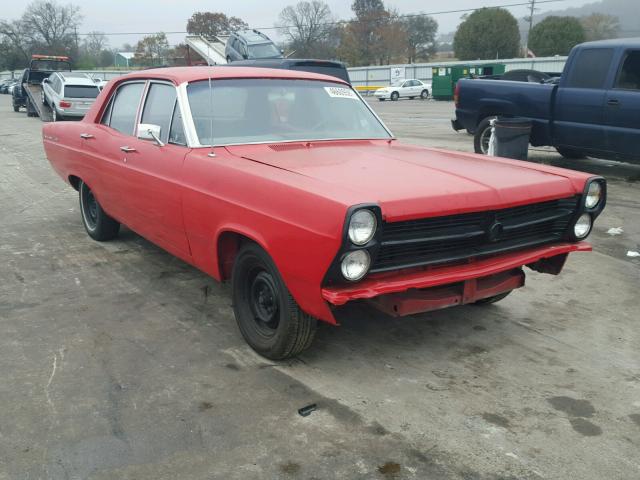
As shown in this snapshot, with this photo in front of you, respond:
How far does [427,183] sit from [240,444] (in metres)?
1.61

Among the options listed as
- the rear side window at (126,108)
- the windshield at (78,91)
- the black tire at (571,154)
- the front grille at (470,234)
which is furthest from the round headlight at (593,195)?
the windshield at (78,91)

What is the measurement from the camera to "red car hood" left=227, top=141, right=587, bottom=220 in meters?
3.07

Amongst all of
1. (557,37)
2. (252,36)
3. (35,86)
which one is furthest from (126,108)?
(557,37)

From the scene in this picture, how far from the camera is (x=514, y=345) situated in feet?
12.7

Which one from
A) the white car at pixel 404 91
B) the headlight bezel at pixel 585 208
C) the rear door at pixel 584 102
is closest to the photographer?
the headlight bezel at pixel 585 208

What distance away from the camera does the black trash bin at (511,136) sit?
9008 millimetres

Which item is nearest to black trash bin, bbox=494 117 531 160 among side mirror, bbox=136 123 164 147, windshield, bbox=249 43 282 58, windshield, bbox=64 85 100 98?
side mirror, bbox=136 123 164 147

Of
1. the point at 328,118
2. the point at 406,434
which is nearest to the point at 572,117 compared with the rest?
the point at 328,118

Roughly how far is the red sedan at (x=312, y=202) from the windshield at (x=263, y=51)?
1733 centimetres

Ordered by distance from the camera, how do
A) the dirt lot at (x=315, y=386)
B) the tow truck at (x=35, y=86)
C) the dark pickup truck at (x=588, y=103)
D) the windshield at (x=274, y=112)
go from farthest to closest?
the tow truck at (x=35, y=86) < the dark pickup truck at (x=588, y=103) < the windshield at (x=274, y=112) < the dirt lot at (x=315, y=386)

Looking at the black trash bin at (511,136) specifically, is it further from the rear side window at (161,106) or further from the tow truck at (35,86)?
the tow truck at (35,86)

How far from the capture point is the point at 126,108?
17.3ft

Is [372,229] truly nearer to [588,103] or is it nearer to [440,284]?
[440,284]

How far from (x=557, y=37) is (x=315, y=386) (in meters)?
62.1
